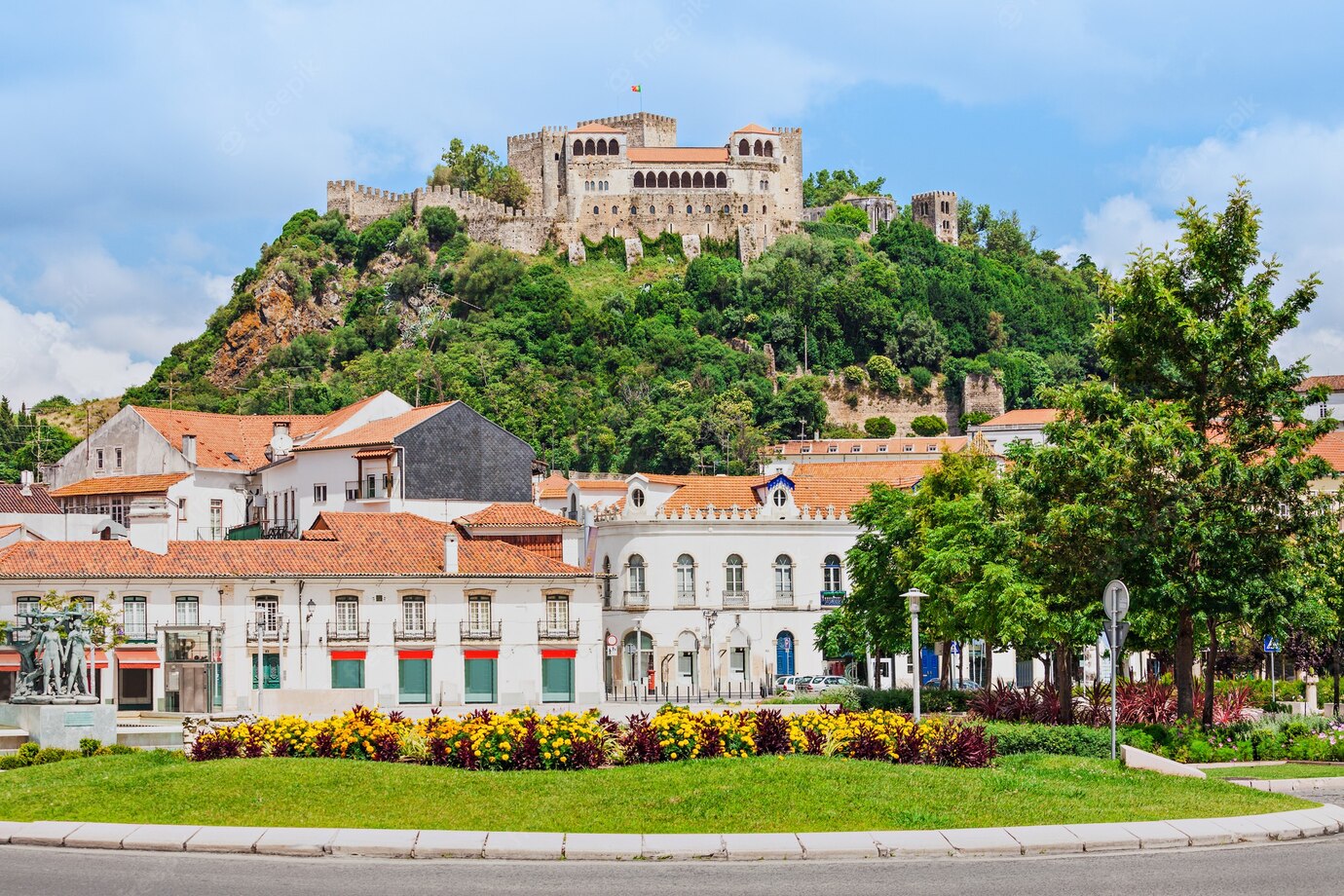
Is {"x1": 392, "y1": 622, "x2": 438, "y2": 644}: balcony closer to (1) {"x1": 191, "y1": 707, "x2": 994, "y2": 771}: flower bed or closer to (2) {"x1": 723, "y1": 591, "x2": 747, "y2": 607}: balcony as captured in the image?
(2) {"x1": 723, "y1": 591, "x2": 747, "y2": 607}: balcony

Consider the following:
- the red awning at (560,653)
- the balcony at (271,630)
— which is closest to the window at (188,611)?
the balcony at (271,630)

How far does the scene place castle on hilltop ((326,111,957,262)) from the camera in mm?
192125

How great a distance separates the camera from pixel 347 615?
59938 millimetres

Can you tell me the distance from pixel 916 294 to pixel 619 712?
465 feet

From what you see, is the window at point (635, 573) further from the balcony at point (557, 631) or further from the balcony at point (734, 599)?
the balcony at point (557, 631)

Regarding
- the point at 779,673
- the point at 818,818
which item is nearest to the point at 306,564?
the point at 779,673

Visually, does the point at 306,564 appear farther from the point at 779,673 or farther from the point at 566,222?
the point at 566,222

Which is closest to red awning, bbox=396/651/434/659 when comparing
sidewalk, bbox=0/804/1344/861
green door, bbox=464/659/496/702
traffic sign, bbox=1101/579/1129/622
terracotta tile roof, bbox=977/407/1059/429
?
green door, bbox=464/659/496/702

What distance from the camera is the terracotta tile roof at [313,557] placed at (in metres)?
57.4

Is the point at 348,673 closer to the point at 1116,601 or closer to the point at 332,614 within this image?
the point at 332,614

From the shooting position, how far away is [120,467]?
308 ft

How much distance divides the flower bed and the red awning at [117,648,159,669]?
99.8ft

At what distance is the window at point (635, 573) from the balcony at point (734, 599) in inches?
130

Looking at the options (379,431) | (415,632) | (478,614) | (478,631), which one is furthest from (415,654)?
(379,431)
